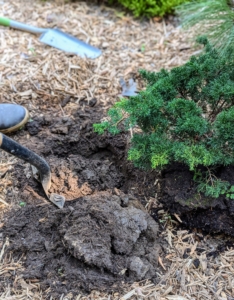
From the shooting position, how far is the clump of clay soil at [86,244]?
6.33 ft

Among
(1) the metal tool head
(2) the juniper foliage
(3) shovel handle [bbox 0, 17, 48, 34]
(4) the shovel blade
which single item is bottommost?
(1) the metal tool head

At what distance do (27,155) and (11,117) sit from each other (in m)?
0.61

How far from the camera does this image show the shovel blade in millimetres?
3326

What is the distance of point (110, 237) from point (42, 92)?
4.64 ft

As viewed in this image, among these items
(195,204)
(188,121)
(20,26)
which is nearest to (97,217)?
(195,204)

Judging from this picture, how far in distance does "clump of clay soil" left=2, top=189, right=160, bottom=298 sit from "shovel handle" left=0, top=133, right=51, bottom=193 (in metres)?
0.21

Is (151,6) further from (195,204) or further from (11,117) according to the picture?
(195,204)

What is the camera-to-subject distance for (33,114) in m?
2.82

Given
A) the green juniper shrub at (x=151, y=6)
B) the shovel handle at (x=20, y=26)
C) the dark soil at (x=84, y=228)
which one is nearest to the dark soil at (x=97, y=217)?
the dark soil at (x=84, y=228)

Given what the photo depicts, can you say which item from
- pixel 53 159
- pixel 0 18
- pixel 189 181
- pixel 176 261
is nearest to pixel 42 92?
pixel 53 159

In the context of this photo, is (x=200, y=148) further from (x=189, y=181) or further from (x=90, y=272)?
(x=90, y=272)

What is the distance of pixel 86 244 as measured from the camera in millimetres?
1928

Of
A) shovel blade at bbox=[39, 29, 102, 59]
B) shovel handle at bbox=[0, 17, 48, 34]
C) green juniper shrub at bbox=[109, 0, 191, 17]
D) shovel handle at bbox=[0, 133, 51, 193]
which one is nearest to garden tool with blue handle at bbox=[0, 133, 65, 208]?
shovel handle at bbox=[0, 133, 51, 193]

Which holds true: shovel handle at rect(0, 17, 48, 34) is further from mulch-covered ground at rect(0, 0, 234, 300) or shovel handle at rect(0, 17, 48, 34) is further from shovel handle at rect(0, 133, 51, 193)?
shovel handle at rect(0, 133, 51, 193)
